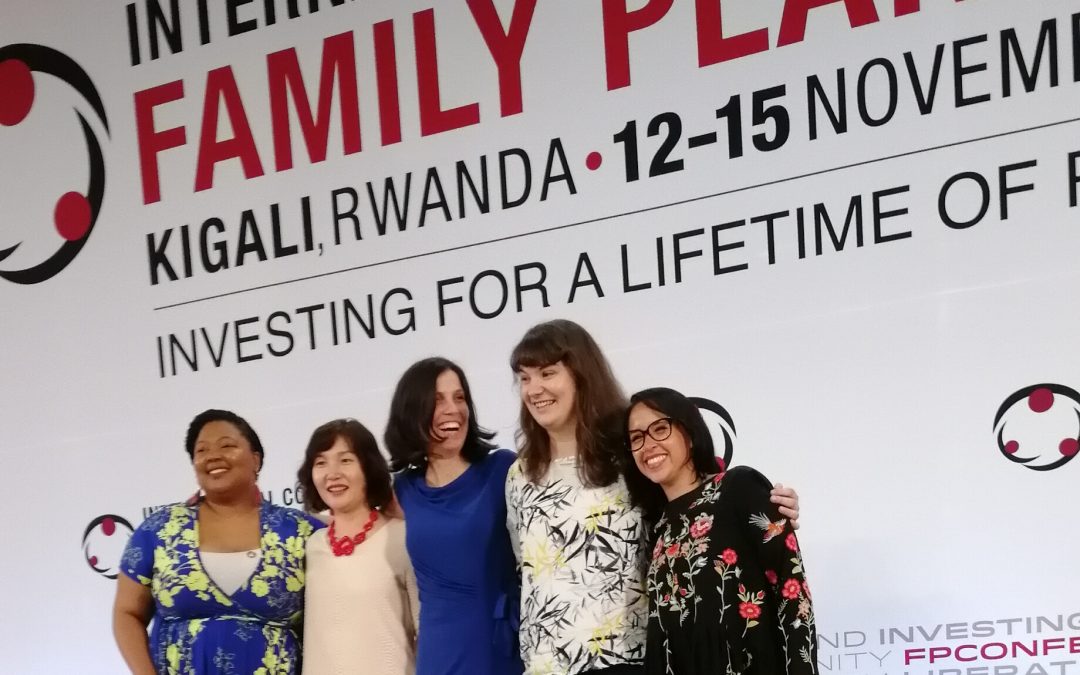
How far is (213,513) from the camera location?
2.56 metres

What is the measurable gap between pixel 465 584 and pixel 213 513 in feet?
2.37

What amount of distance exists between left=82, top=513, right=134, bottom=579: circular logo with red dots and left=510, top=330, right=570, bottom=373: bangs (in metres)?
2.27

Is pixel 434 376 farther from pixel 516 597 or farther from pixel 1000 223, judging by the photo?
pixel 1000 223

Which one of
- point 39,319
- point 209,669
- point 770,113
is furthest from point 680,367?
point 39,319

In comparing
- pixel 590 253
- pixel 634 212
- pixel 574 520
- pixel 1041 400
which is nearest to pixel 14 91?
pixel 590 253

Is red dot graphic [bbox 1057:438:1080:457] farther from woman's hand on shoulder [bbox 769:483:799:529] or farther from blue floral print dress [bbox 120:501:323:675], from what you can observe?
blue floral print dress [bbox 120:501:323:675]

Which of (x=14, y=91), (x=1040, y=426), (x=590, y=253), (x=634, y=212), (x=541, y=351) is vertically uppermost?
(x=14, y=91)

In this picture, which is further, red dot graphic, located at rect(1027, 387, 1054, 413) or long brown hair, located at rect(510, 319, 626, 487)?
red dot graphic, located at rect(1027, 387, 1054, 413)

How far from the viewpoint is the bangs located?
7.05ft

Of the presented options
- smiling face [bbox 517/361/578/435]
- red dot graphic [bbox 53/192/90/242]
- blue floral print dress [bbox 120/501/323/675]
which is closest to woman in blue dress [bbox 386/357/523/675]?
smiling face [bbox 517/361/578/435]

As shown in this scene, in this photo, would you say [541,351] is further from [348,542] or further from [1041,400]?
[1041,400]

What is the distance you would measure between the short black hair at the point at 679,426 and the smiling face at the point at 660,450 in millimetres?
13

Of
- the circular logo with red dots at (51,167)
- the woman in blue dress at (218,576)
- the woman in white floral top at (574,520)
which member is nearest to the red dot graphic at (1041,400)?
the woman in white floral top at (574,520)

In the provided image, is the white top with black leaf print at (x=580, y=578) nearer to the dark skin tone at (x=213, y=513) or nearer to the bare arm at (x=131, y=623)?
the dark skin tone at (x=213, y=513)
